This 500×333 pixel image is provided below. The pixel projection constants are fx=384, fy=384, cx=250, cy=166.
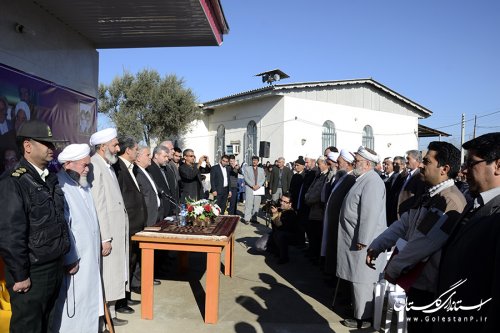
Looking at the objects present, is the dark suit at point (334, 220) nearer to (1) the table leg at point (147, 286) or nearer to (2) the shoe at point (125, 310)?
(1) the table leg at point (147, 286)

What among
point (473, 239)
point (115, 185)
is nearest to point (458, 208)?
point (473, 239)

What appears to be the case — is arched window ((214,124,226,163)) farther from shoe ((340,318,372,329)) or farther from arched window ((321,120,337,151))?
shoe ((340,318,372,329))

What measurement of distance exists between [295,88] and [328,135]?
336 cm

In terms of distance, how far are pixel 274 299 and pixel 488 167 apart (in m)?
3.86

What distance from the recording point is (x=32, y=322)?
105 inches

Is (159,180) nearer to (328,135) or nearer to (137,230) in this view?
(137,230)

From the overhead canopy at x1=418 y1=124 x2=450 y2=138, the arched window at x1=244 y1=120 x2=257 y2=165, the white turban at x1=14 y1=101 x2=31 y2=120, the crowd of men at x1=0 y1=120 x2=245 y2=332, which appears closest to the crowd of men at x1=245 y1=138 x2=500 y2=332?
the crowd of men at x1=0 y1=120 x2=245 y2=332

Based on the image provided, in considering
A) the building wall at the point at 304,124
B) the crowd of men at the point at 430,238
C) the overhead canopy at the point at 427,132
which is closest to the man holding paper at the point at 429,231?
the crowd of men at the point at 430,238

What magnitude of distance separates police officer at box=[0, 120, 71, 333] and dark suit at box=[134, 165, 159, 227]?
Answer: 7.47 ft

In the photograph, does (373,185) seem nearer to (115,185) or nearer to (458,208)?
(458,208)

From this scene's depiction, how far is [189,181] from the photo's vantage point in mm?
8789

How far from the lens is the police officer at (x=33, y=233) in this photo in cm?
253

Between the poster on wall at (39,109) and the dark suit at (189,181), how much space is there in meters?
2.36

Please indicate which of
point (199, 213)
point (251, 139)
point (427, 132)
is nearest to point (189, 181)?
point (199, 213)
